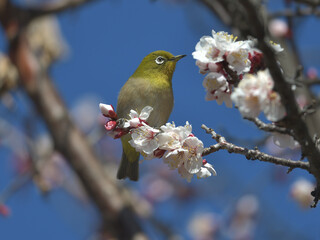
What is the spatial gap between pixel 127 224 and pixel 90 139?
4.14ft

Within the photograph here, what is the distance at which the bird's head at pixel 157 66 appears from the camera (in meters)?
2.75

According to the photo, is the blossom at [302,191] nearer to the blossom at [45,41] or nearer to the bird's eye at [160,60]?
the bird's eye at [160,60]

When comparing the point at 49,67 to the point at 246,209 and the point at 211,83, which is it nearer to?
the point at 246,209

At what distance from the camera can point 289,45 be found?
500 cm

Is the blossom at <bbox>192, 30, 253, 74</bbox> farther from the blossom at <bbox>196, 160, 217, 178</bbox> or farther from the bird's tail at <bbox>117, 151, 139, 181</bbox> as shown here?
the bird's tail at <bbox>117, 151, 139, 181</bbox>

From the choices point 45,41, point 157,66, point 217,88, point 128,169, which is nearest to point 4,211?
point 128,169

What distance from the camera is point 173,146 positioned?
186cm

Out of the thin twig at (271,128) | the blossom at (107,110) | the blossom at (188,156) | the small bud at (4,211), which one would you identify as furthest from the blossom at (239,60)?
the small bud at (4,211)

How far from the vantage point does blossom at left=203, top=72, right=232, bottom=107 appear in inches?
70.6

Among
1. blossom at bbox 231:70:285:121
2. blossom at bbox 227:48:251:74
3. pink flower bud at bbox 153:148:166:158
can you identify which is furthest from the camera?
pink flower bud at bbox 153:148:166:158

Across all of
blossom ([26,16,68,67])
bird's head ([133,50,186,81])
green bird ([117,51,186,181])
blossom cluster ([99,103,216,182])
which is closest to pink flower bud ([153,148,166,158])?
blossom cluster ([99,103,216,182])

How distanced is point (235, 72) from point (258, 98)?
9.4 inches

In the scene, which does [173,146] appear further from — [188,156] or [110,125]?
[110,125]

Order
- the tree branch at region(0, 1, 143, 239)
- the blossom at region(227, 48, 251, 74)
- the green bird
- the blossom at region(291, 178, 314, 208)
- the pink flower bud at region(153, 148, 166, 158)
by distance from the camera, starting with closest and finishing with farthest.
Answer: the blossom at region(227, 48, 251, 74)
the pink flower bud at region(153, 148, 166, 158)
the green bird
the blossom at region(291, 178, 314, 208)
the tree branch at region(0, 1, 143, 239)
